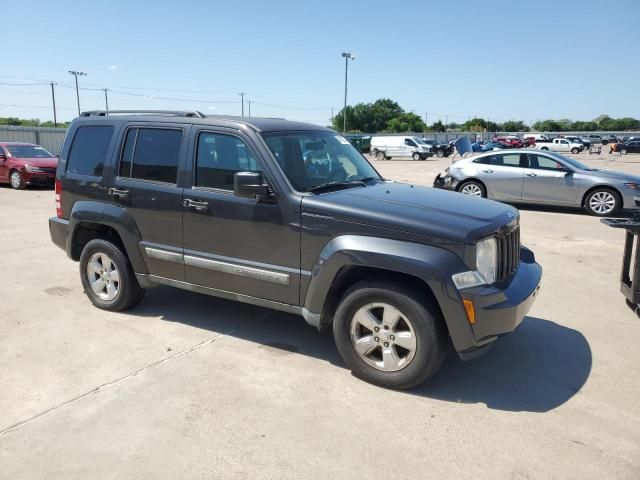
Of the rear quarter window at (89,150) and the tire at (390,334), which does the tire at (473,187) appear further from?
the tire at (390,334)

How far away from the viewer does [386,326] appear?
3734 mm

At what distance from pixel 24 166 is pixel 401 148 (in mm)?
29722

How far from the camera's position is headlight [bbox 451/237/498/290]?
3469mm

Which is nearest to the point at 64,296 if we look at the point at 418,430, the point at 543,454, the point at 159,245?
the point at 159,245

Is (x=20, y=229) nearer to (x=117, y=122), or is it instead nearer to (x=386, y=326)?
(x=117, y=122)

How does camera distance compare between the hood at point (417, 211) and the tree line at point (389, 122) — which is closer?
the hood at point (417, 211)

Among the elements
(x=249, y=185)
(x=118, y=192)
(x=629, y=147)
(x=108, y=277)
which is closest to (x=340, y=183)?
(x=249, y=185)

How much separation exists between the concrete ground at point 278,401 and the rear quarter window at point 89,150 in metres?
1.43

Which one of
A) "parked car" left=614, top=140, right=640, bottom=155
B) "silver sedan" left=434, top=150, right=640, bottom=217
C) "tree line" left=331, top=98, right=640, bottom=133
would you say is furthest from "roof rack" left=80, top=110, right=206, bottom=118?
"tree line" left=331, top=98, right=640, bottom=133

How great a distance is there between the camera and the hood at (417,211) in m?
3.56

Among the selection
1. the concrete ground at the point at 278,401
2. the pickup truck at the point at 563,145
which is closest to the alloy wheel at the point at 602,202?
the concrete ground at the point at 278,401

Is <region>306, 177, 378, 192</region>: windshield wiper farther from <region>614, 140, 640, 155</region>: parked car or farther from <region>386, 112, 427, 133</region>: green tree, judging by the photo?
<region>386, 112, 427, 133</region>: green tree

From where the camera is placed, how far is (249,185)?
155 inches

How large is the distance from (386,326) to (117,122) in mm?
3323
